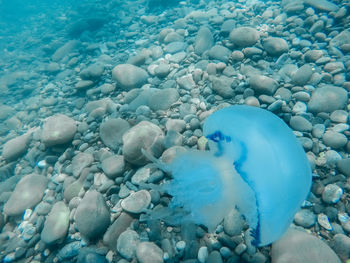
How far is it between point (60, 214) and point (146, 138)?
167 cm

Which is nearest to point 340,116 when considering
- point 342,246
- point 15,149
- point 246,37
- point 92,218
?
point 342,246

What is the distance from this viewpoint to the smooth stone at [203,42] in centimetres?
536

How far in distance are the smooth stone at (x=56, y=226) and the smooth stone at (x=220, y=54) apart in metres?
4.26

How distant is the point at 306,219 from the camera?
7.57 ft

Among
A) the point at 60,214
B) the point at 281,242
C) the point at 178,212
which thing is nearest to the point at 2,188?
the point at 60,214

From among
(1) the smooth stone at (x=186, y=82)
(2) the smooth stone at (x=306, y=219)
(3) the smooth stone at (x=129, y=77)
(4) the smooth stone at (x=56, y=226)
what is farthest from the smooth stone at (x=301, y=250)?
(3) the smooth stone at (x=129, y=77)

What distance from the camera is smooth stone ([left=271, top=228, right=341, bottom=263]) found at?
76.2 inches

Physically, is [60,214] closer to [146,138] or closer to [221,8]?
[146,138]

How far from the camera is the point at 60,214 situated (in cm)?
299

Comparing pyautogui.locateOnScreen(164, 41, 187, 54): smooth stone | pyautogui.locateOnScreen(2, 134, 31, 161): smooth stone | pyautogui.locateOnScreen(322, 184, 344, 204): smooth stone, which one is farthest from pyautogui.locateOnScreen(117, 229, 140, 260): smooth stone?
pyautogui.locateOnScreen(164, 41, 187, 54): smooth stone

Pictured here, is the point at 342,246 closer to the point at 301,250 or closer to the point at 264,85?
the point at 301,250

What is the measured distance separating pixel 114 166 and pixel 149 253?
4.45ft

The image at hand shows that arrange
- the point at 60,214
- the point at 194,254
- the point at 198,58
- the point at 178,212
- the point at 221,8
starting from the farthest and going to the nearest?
the point at 221,8
the point at 198,58
the point at 60,214
the point at 178,212
the point at 194,254

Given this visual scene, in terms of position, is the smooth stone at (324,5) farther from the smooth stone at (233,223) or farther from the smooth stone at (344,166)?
the smooth stone at (233,223)
